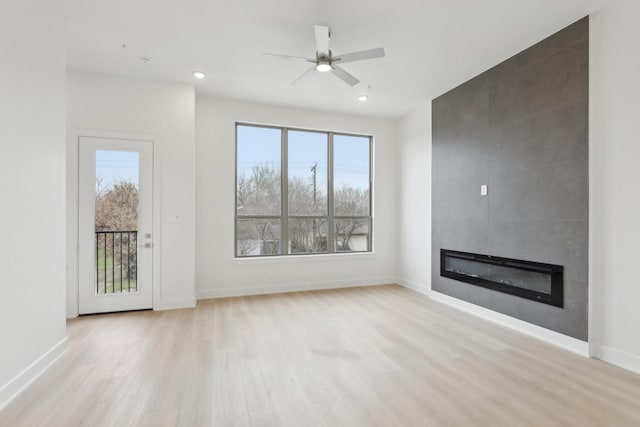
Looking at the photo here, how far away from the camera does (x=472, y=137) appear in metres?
4.18

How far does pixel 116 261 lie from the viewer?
13.5 feet

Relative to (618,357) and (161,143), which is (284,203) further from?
(618,357)

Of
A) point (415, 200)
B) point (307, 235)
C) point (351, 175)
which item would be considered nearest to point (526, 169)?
point (415, 200)

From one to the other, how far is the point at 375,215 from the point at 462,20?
352 cm

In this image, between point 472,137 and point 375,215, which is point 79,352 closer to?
point 375,215

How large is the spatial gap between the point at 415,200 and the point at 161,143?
4.08 m

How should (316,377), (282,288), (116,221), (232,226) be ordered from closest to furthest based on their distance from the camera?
1. (316,377)
2. (116,221)
3. (232,226)
4. (282,288)

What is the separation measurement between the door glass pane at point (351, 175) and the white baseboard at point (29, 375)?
13.7ft

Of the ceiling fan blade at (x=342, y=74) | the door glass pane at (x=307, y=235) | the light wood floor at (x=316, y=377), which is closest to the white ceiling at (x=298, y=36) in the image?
the ceiling fan blade at (x=342, y=74)

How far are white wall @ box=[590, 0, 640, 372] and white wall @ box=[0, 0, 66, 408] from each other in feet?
15.3

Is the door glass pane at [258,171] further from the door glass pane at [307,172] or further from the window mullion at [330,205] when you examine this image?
the window mullion at [330,205]

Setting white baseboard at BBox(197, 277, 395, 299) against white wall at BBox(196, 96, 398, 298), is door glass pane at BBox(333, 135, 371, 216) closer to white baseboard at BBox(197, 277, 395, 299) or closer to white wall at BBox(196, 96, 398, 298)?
white wall at BBox(196, 96, 398, 298)

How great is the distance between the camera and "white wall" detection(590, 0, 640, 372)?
259cm

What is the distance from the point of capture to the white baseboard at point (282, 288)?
16.0ft
